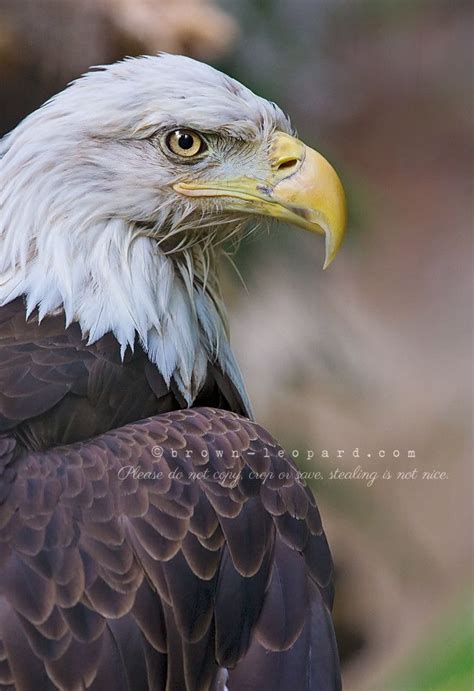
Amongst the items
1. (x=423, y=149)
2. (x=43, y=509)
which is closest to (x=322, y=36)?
(x=423, y=149)

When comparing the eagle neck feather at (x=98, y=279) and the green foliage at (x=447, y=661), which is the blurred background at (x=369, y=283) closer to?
the green foliage at (x=447, y=661)

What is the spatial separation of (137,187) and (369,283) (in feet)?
5.12

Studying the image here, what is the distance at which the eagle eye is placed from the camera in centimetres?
212

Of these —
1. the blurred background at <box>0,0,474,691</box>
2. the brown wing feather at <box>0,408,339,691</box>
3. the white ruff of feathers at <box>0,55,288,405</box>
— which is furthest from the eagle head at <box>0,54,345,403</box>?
the blurred background at <box>0,0,474,691</box>

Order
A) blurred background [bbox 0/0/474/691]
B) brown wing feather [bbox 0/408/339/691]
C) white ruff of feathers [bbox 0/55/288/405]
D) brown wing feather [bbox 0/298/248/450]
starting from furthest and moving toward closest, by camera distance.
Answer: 1. blurred background [bbox 0/0/474/691]
2. white ruff of feathers [bbox 0/55/288/405]
3. brown wing feather [bbox 0/298/248/450]
4. brown wing feather [bbox 0/408/339/691]

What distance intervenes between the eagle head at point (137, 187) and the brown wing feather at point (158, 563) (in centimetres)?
30

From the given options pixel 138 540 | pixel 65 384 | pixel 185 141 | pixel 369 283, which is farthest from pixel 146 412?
pixel 369 283

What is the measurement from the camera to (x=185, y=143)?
2131 millimetres

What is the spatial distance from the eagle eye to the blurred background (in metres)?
0.99

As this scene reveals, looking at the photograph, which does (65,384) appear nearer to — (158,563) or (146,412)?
(146,412)

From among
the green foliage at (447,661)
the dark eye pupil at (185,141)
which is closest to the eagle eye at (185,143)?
the dark eye pupil at (185,141)

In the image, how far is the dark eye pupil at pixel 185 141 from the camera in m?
2.12

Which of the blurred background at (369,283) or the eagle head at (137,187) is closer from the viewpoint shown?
the eagle head at (137,187)

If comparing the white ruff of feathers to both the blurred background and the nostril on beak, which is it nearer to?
the nostril on beak
